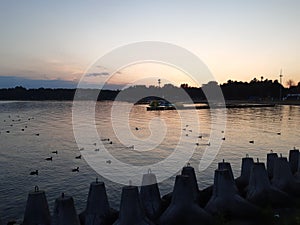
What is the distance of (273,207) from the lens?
48.1 feet

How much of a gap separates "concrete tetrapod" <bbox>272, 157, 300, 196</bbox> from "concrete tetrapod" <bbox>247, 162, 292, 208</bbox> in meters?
0.97

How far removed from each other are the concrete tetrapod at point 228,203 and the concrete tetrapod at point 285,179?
2.93m

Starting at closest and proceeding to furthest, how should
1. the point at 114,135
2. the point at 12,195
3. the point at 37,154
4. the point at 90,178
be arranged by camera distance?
the point at 12,195 → the point at 90,178 → the point at 37,154 → the point at 114,135

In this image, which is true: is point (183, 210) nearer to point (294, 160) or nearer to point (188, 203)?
point (188, 203)

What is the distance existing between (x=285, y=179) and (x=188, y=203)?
19.6ft

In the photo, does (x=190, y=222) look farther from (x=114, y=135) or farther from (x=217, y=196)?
(x=114, y=135)

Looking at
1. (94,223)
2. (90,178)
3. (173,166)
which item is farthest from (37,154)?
(94,223)

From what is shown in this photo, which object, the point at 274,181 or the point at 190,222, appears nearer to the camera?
the point at 190,222

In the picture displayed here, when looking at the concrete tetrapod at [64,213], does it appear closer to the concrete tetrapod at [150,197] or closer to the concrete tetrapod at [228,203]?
the concrete tetrapod at [150,197]

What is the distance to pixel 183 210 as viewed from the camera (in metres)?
12.7

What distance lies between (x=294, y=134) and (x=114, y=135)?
27.5 m

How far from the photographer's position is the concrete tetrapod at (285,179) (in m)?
15.7

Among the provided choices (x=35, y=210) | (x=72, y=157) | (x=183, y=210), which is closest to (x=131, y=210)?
(x=183, y=210)

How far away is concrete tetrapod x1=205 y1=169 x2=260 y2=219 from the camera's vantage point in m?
13.5
